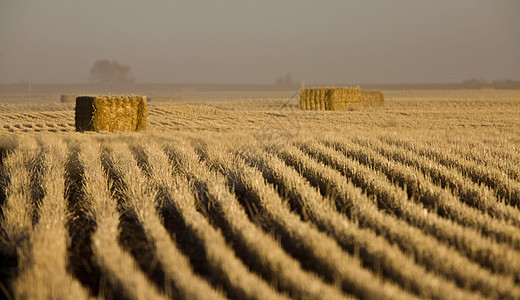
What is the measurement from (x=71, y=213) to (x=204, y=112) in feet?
63.8

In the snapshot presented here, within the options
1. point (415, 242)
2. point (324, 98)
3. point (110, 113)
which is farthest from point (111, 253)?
point (324, 98)

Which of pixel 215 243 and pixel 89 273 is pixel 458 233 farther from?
pixel 89 273

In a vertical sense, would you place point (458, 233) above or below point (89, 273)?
above

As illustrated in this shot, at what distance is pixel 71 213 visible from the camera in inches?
208

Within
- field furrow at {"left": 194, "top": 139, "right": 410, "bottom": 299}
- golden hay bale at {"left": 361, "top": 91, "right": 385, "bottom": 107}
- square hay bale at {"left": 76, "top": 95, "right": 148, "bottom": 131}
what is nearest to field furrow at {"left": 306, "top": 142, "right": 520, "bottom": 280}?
field furrow at {"left": 194, "top": 139, "right": 410, "bottom": 299}

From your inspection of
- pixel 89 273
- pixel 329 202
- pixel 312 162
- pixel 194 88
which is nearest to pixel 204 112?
pixel 312 162

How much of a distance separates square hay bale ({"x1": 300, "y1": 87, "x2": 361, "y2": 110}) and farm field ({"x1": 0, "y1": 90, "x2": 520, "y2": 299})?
1677cm

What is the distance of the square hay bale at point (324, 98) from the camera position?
2608 cm

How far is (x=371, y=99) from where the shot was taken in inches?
1235

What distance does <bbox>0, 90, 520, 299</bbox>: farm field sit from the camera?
11.9 ft

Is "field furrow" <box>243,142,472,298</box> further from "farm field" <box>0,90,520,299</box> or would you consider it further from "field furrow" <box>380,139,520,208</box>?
"field furrow" <box>380,139,520,208</box>

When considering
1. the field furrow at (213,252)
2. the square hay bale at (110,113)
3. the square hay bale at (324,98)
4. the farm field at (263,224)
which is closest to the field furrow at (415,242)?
the farm field at (263,224)

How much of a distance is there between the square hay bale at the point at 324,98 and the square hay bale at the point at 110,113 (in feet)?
38.2

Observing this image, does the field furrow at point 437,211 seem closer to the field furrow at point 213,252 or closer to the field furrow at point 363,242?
the field furrow at point 363,242
